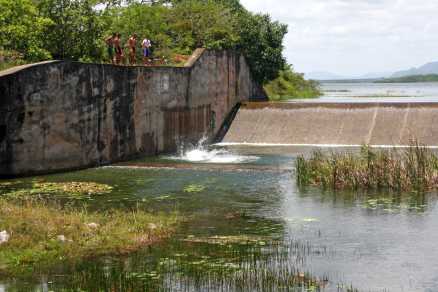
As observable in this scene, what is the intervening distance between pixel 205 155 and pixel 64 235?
65.2 ft

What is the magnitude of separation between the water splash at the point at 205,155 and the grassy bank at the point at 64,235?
1424cm

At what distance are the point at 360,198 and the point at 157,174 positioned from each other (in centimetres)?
885

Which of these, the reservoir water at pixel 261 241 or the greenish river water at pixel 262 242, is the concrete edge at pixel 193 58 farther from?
the greenish river water at pixel 262 242

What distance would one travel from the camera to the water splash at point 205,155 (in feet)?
106

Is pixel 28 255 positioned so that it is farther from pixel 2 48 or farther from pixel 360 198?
pixel 2 48

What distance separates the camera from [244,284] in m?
12.5

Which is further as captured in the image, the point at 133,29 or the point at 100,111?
the point at 133,29

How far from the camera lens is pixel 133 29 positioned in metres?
50.4

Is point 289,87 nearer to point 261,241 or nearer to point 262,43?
point 262,43

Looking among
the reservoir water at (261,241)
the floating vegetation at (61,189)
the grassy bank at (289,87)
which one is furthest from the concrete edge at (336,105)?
the grassy bank at (289,87)

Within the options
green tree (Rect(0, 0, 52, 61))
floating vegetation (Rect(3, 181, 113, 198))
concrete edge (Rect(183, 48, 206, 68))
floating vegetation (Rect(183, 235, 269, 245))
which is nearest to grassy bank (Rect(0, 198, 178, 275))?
floating vegetation (Rect(183, 235, 269, 245))

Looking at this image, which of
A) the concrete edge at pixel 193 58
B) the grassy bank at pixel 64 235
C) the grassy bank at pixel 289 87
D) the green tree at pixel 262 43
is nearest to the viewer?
the grassy bank at pixel 64 235

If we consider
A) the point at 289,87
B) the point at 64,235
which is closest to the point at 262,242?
the point at 64,235

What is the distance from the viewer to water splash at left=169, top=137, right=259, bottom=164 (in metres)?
32.2
